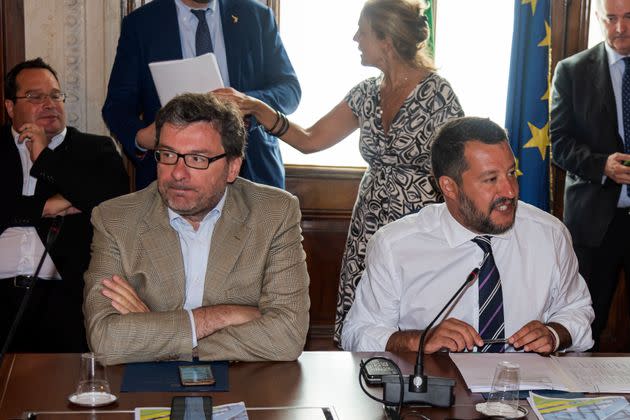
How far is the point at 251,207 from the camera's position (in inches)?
110

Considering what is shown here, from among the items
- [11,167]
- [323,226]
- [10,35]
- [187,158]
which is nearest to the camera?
[187,158]

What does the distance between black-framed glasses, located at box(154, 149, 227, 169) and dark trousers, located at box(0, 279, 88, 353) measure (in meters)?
1.36

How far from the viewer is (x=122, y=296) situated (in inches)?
98.8

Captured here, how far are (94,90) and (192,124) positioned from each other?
2.04 metres

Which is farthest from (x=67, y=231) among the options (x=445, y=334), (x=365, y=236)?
(x=445, y=334)

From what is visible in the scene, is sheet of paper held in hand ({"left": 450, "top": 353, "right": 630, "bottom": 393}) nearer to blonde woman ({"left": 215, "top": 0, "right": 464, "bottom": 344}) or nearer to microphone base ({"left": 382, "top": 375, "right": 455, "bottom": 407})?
microphone base ({"left": 382, "top": 375, "right": 455, "bottom": 407})

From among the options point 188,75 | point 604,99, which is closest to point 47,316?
point 188,75

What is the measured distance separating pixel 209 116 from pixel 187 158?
0.47 ft

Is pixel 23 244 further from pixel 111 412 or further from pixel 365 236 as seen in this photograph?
pixel 111 412

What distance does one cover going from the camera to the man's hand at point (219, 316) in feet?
8.07

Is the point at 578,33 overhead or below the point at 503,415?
overhead

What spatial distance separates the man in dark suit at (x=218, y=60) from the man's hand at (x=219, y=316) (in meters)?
1.31

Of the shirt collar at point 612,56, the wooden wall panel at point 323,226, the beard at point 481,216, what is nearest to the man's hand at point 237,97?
the beard at point 481,216

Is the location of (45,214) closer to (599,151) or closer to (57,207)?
(57,207)
